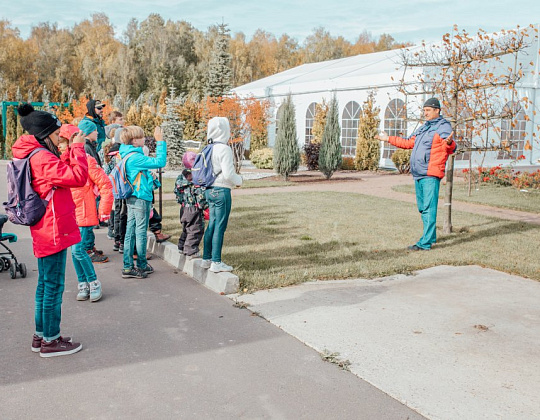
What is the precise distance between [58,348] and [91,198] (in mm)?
2208

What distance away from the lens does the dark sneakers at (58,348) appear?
4.08 m

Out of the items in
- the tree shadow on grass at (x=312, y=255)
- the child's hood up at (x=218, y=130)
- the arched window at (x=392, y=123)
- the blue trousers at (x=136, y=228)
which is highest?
the arched window at (x=392, y=123)

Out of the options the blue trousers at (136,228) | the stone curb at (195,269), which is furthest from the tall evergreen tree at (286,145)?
the blue trousers at (136,228)

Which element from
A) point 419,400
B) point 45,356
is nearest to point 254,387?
point 419,400

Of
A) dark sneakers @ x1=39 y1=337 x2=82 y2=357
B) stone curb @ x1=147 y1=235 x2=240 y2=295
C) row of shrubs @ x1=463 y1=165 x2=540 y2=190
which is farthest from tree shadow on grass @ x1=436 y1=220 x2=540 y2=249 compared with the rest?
row of shrubs @ x1=463 y1=165 x2=540 y2=190

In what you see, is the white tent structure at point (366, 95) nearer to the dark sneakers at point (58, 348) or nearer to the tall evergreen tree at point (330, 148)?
the tall evergreen tree at point (330, 148)

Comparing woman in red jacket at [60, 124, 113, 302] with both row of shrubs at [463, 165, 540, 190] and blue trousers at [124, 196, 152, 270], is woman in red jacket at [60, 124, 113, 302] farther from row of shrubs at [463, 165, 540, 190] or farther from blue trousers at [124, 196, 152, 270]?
row of shrubs at [463, 165, 540, 190]

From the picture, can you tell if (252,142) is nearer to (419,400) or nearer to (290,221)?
(290,221)

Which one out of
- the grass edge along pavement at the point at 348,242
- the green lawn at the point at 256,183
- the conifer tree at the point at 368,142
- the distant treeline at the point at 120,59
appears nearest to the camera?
the grass edge along pavement at the point at 348,242

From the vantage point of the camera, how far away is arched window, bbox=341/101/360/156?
957 inches

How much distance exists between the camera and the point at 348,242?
321 inches

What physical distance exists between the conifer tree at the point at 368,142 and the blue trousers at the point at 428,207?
14256 mm

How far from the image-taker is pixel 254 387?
140 inches

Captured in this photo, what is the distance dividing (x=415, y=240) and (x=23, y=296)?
18.3 feet
